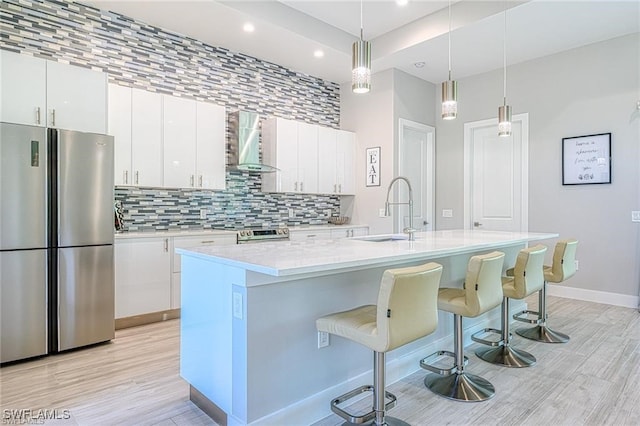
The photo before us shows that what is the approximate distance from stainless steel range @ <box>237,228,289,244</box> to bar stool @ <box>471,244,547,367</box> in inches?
95.4

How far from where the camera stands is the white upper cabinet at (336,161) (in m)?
5.52

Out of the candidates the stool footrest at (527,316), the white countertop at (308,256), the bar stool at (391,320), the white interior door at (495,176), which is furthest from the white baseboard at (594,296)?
the bar stool at (391,320)

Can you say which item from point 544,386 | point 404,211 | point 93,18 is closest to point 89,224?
point 93,18

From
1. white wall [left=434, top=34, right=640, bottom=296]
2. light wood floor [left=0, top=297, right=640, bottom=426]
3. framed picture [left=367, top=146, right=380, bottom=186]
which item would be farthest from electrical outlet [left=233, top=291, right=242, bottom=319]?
white wall [left=434, top=34, right=640, bottom=296]

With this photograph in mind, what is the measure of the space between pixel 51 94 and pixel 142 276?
5.72 ft

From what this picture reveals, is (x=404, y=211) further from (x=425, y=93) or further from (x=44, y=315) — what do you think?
(x=44, y=315)

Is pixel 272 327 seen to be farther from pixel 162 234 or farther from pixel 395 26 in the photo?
pixel 395 26

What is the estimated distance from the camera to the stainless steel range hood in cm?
461

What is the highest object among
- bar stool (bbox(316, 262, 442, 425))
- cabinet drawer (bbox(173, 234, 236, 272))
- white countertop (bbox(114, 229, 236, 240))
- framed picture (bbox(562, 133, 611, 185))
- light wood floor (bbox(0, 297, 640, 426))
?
framed picture (bbox(562, 133, 611, 185))

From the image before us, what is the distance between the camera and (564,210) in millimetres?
4805

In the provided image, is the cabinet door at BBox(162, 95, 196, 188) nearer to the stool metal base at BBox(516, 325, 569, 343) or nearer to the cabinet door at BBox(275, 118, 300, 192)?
the cabinet door at BBox(275, 118, 300, 192)

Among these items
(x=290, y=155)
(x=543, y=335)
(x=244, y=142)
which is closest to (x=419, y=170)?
(x=290, y=155)

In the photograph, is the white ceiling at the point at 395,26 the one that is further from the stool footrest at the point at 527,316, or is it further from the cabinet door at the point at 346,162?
the stool footrest at the point at 527,316

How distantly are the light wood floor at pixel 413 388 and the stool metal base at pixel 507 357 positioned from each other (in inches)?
2.5
